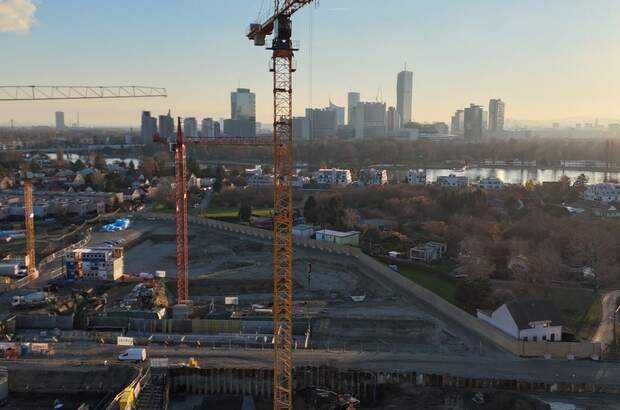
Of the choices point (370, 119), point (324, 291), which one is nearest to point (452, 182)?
point (324, 291)

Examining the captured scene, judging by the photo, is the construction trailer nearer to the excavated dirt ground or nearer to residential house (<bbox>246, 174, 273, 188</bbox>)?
the excavated dirt ground

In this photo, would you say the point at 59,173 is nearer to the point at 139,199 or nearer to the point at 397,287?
the point at 139,199

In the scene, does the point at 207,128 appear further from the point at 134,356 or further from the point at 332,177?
the point at 134,356

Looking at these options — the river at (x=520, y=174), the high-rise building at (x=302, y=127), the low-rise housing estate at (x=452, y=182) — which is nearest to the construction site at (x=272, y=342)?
the low-rise housing estate at (x=452, y=182)

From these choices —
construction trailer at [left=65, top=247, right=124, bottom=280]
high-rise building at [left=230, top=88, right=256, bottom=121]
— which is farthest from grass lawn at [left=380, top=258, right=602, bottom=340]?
high-rise building at [left=230, top=88, right=256, bottom=121]

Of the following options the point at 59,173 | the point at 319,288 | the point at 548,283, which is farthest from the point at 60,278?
the point at 59,173

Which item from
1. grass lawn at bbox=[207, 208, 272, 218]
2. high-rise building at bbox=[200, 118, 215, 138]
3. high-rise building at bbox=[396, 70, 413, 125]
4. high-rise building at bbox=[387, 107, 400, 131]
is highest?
high-rise building at bbox=[396, 70, 413, 125]

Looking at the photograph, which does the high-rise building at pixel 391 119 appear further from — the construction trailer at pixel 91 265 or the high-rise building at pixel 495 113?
the construction trailer at pixel 91 265
